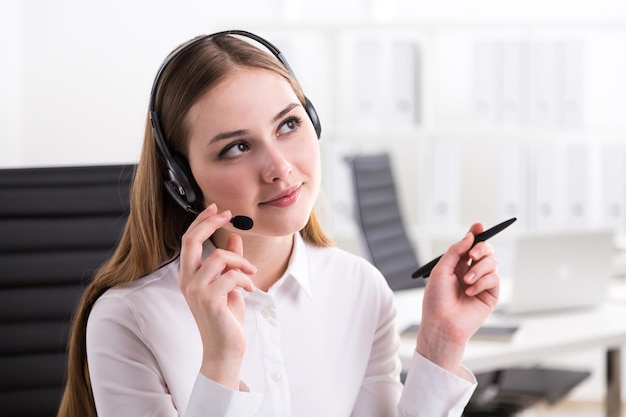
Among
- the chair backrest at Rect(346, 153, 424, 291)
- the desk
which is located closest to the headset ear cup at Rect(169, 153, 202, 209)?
the desk

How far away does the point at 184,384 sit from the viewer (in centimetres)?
110

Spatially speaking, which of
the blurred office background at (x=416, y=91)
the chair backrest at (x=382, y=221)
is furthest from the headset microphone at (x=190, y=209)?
the blurred office background at (x=416, y=91)

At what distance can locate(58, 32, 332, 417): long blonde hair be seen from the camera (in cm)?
109

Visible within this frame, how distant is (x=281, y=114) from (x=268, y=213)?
0.12m

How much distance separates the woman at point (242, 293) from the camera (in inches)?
39.5

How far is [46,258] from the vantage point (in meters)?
1.49

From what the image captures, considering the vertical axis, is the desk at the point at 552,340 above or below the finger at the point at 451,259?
below

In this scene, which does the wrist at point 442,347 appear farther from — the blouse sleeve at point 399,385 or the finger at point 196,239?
the finger at point 196,239

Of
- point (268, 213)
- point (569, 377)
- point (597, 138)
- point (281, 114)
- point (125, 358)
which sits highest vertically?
point (281, 114)

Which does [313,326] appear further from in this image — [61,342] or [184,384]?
[61,342]

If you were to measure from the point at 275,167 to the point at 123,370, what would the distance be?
0.31m

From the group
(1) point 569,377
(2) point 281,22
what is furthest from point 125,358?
(2) point 281,22

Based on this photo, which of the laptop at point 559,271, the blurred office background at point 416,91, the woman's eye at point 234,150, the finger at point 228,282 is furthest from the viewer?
the blurred office background at point 416,91

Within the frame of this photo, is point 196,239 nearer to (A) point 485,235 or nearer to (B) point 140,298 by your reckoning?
(B) point 140,298
